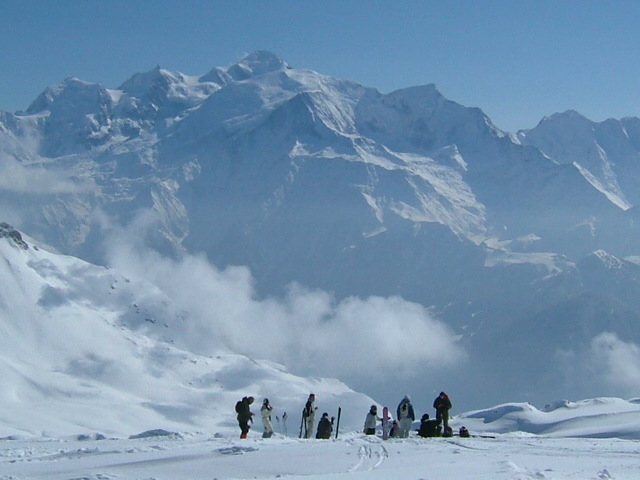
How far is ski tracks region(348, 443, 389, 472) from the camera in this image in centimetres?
3294

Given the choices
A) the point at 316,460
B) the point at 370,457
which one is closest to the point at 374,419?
the point at 370,457

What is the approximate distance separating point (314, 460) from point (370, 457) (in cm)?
234

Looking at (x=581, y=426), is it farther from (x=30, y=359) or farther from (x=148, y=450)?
(x=30, y=359)

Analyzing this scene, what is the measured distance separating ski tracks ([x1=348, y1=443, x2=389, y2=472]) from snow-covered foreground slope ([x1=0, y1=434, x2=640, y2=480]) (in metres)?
0.03

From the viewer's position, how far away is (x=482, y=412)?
117m

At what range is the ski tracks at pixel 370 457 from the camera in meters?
32.9

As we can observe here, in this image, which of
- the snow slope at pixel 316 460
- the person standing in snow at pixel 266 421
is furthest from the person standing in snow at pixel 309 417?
the snow slope at pixel 316 460

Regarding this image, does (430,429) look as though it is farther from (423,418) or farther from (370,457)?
(370,457)

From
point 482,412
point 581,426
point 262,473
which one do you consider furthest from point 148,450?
point 482,412

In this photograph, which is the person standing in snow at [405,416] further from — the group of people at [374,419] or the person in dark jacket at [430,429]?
the person in dark jacket at [430,429]

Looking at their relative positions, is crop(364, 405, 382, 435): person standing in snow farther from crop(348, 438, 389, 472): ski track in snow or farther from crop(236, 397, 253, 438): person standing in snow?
crop(348, 438, 389, 472): ski track in snow

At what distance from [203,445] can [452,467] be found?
10975 millimetres

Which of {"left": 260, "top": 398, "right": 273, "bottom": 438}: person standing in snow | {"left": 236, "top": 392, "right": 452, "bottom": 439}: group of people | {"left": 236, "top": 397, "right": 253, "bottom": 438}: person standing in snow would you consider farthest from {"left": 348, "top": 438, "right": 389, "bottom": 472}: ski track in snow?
{"left": 236, "top": 397, "right": 253, "bottom": 438}: person standing in snow

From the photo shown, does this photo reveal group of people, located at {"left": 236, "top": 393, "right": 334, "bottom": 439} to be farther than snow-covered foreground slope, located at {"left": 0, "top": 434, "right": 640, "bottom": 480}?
Yes
